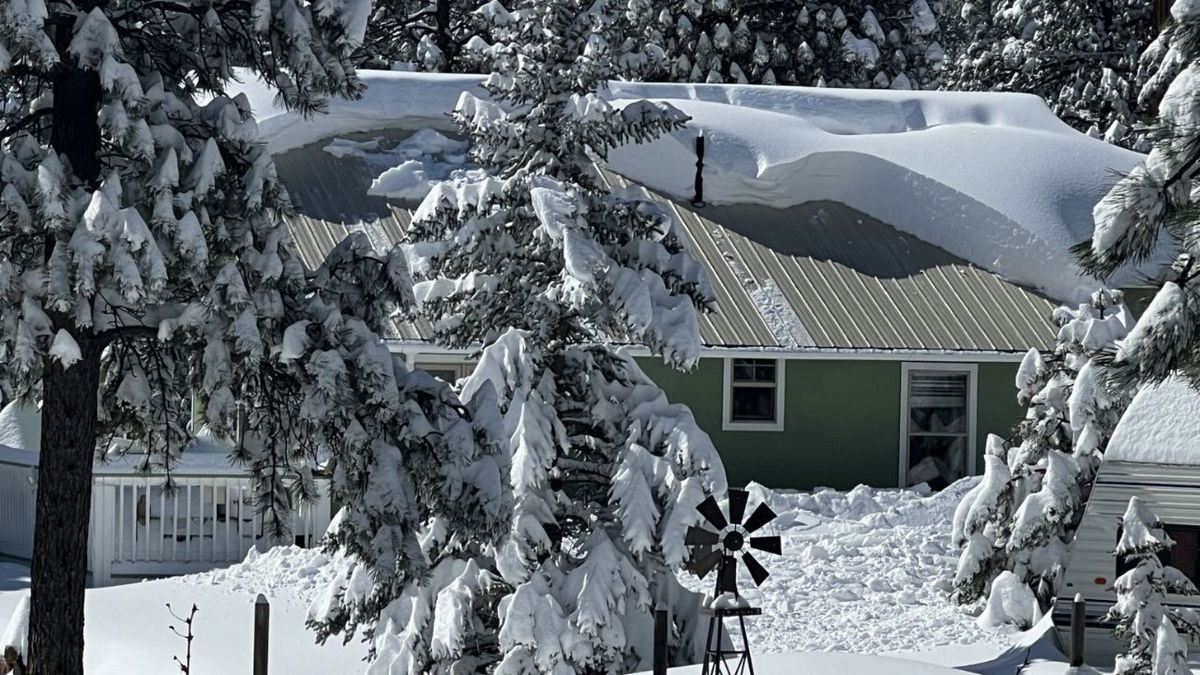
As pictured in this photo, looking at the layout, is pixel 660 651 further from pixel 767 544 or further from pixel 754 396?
pixel 754 396

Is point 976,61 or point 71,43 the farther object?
point 976,61

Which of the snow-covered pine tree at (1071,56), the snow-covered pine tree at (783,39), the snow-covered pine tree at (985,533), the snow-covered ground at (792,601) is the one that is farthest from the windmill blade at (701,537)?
the snow-covered pine tree at (783,39)

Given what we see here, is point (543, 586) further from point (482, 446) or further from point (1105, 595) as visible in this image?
point (1105, 595)

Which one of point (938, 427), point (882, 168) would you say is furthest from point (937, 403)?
point (882, 168)

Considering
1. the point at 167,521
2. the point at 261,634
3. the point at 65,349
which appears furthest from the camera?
the point at 167,521

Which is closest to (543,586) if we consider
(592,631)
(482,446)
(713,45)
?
(592,631)

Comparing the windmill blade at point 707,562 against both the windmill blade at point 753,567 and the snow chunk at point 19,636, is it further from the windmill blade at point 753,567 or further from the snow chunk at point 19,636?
the snow chunk at point 19,636

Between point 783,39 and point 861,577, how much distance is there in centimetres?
2364

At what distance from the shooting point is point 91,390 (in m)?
12.6

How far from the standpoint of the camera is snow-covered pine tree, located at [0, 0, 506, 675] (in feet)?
37.8

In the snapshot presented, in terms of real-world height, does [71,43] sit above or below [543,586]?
above

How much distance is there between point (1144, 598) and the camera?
568 inches

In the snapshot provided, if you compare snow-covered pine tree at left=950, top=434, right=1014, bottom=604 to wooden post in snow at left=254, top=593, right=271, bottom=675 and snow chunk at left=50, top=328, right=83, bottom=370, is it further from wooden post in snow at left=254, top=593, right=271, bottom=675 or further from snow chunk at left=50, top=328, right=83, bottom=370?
snow chunk at left=50, top=328, right=83, bottom=370

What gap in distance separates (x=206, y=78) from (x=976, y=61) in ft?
94.1
